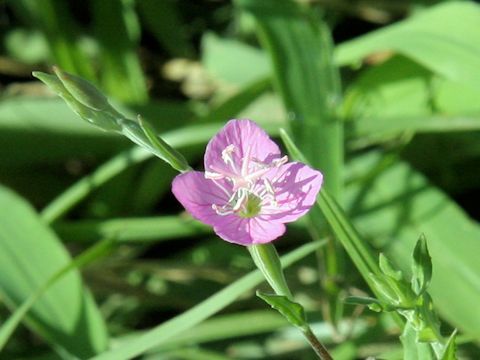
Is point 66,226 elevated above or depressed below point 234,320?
above

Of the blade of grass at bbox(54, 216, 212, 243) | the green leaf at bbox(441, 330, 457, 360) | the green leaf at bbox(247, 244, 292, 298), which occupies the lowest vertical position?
the blade of grass at bbox(54, 216, 212, 243)

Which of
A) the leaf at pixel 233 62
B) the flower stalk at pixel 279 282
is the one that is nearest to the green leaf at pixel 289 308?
the flower stalk at pixel 279 282

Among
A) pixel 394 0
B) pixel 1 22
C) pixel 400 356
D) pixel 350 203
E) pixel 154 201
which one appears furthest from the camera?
pixel 1 22

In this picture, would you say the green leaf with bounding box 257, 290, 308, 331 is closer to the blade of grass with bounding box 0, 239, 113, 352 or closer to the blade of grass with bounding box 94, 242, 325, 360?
the blade of grass with bounding box 94, 242, 325, 360

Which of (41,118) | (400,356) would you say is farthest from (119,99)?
(400,356)

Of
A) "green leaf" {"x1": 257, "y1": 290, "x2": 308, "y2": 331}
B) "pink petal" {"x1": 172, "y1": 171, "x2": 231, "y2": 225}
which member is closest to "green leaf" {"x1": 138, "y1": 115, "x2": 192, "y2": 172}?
"pink petal" {"x1": 172, "y1": 171, "x2": 231, "y2": 225}

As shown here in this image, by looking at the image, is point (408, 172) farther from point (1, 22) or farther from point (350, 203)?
point (1, 22)

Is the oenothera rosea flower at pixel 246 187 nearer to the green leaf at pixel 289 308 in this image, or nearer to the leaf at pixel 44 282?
the green leaf at pixel 289 308
